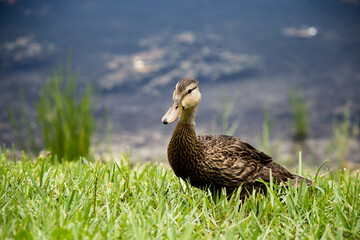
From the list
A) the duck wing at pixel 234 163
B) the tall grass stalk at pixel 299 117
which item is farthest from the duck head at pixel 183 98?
the tall grass stalk at pixel 299 117

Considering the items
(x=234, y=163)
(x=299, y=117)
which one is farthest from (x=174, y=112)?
(x=299, y=117)

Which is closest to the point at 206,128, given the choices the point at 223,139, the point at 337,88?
the point at 337,88

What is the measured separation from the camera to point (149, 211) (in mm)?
2258

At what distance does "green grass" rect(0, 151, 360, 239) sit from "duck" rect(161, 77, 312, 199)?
0.12 meters

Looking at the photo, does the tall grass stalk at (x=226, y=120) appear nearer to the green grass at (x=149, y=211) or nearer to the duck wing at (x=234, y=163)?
the duck wing at (x=234, y=163)

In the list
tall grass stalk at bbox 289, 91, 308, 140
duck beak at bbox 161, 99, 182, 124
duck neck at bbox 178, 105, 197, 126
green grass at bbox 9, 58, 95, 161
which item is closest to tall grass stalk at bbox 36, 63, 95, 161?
green grass at bbox 9, 58, 95, 161

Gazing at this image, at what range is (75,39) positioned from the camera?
28.9ft

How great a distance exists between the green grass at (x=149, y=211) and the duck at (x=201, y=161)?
12 centimetres

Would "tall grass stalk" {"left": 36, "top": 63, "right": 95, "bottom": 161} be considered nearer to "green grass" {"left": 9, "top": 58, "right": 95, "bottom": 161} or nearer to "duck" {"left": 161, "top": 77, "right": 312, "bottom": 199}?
"green grass" {"left": 9, "top": 58, "right": 95, "bottom": 161}

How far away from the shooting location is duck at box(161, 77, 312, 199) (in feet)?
8.59

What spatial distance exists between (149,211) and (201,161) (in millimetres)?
569

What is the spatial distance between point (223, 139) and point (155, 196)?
0.84m

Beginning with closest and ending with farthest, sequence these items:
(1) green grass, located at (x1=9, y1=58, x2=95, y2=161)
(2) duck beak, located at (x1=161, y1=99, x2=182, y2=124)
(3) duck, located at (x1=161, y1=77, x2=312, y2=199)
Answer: (2) duck beak, located at (x1=161, y1=99, x2=182, y2=124) → (3) duck, located at (x1=161, y1=77, x2=312, y2=199) → (1) green grass, located at (x1=9, y1=58, x2=95, y2=161)

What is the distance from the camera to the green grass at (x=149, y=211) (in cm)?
194
